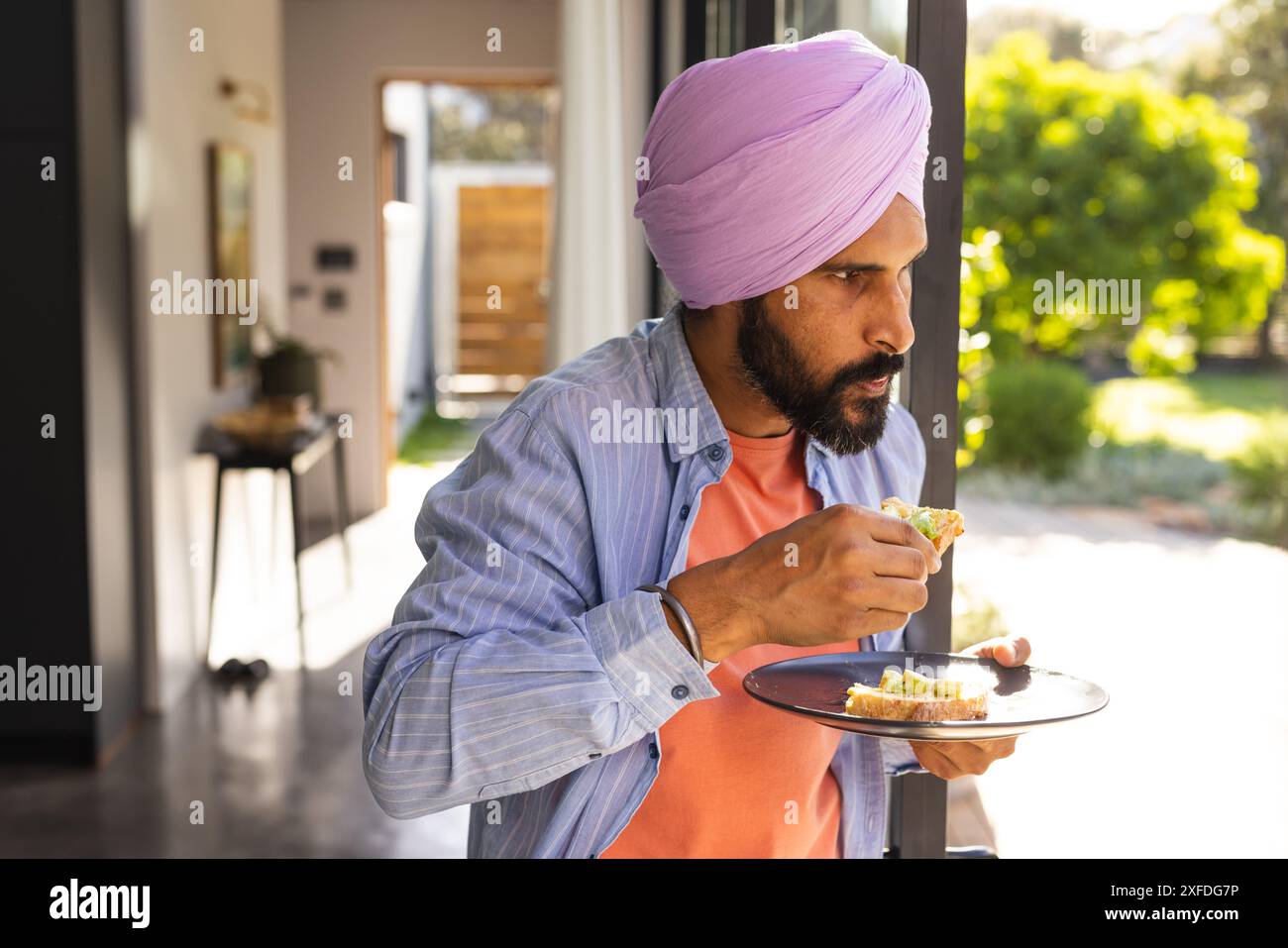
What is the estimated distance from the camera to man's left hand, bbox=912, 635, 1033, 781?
1336 mm

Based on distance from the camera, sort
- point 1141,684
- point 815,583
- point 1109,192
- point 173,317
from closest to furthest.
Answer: point 815,583
point 173,317
point 1141,684
point 1109,192

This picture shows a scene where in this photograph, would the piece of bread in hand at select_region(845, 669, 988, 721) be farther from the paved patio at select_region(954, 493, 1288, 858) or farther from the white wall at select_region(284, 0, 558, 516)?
the white wall at select_region(284, 0, 558, 516)

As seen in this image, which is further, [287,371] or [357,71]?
[357,71]

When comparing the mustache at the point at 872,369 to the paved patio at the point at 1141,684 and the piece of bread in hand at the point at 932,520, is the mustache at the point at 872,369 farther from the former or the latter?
the paved patio at the point at 1141,684

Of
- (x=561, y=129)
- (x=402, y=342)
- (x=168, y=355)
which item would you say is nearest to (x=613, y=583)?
(x=561, y=129)

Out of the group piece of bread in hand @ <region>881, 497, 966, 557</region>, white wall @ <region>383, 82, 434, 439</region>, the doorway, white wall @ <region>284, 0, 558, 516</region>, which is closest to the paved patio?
piece of bread in hand @ <region>881, 497, 966, 557</region>

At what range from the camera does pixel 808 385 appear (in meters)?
1.29

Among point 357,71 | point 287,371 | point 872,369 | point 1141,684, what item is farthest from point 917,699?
point 357,71

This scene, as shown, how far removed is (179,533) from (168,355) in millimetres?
673

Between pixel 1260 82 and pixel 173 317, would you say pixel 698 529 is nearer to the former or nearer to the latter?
pixel 173 317

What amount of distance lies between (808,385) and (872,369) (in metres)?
0.07

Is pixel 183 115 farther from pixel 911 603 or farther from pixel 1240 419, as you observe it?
pixel 1240 419

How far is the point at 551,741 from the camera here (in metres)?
1.11

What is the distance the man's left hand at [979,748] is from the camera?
134 cm
